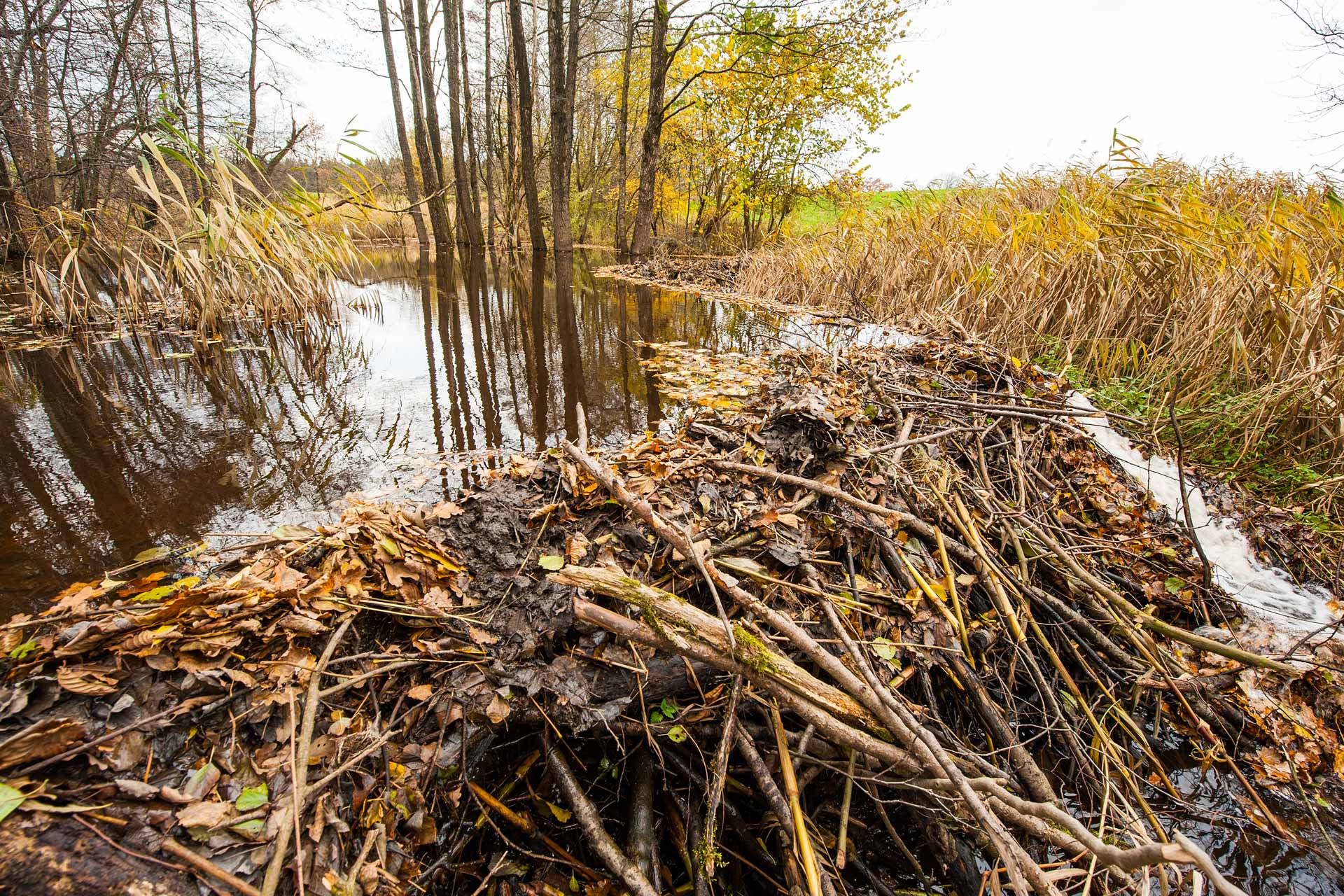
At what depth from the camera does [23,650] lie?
0.91 meters

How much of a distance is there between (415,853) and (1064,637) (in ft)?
5.91

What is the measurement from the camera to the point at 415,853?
0.96m

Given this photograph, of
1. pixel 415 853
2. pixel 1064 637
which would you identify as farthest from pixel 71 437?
pixel 1064 637

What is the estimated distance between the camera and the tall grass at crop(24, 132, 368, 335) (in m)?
4.36

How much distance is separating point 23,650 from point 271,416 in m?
2.62

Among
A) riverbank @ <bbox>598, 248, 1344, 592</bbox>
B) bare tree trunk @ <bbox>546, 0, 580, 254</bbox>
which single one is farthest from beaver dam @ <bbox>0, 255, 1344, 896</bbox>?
bare tree trunk @ <bbox>546, 0, 580, 254</bbox>

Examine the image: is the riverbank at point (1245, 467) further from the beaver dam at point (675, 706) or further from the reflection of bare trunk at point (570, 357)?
the reflection of bare trunk at point (570, 357)

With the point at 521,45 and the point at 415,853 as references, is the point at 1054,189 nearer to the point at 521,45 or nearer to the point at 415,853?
the point at 415,853

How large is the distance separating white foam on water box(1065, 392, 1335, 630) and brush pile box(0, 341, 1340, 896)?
0.25 m

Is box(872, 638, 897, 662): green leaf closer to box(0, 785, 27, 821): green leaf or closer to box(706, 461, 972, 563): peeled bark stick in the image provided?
box(706, 461, 972, 563): peeled bark stick

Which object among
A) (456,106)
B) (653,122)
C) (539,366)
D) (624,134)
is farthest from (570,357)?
(624,134)

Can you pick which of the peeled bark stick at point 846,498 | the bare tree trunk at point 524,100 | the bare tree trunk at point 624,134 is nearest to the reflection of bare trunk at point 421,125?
the bare tree trunk at point 524,100

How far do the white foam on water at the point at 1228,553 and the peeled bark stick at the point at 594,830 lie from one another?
2.26 meters

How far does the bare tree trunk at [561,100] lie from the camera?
997cm
